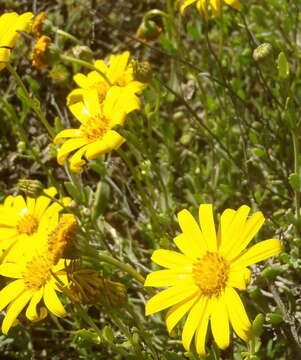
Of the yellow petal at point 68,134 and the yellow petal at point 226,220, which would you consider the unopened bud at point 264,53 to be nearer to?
the yellow petal at point 226,220

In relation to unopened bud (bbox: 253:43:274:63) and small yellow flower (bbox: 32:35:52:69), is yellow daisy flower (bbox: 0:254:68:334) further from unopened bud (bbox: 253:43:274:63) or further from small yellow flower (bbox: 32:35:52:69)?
unopened bud (bbox: 253:43:274:63)

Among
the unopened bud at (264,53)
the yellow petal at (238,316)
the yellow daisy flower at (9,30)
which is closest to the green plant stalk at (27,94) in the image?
the yellow daisy flower at (9,30)

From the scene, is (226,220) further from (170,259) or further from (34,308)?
(34,308)

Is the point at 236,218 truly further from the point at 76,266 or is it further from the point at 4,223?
the point at 4,223

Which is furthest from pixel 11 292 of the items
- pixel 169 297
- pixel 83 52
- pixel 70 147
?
pixel 83 52

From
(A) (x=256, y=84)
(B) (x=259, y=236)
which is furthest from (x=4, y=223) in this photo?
(A) (x=256, y=84)

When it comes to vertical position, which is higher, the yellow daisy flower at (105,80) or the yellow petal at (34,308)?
the yellow daisy flower at (105,80)
